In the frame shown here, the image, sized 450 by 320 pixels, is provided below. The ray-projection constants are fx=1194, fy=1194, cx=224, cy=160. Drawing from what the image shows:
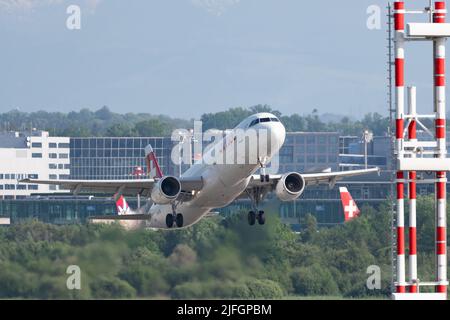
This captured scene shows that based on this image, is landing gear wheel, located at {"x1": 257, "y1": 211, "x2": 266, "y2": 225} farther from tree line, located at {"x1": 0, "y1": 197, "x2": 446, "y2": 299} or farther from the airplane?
tree line, located at {"x1": 0, "y1": 197, "x2": 446, "y2": 299}

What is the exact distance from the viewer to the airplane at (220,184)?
51719 millimetres

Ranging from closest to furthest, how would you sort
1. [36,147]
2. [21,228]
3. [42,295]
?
[42,295]
[21,228]
[36,147]

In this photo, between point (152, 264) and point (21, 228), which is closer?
point (152, 264)

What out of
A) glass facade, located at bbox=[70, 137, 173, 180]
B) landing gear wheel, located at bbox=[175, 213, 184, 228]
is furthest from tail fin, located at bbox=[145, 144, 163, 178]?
glass facade, located at bbox=[70, 137, 173, 180]

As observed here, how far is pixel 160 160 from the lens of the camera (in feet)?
565

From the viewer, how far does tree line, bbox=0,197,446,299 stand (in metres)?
47.5

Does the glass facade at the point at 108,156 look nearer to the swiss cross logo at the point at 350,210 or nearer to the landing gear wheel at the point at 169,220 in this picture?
the swiss cross logo at the point at 350,210

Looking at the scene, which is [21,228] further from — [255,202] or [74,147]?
[74,147]

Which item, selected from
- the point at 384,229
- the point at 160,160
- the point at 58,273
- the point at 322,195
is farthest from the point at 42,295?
the point at 160,160

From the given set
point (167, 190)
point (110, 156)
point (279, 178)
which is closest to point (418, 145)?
point (279, 178)

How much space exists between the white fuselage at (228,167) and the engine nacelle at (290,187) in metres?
1.55

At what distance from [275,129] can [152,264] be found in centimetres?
782

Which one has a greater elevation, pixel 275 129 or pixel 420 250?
pixel 275 129

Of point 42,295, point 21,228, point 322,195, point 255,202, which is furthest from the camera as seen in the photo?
point 322,195
